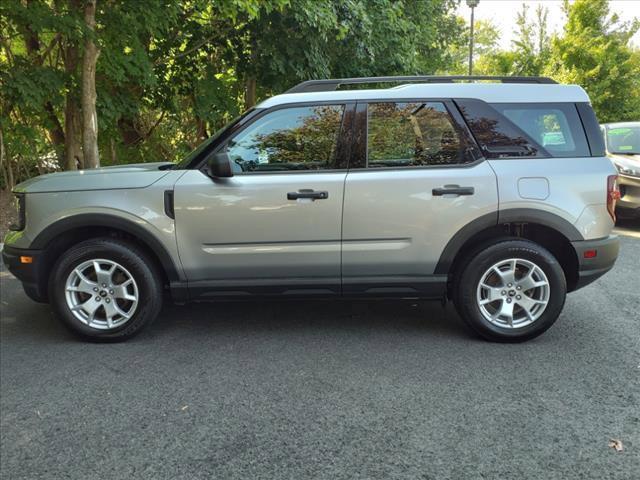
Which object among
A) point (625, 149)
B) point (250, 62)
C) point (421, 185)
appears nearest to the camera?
point (421, 185)

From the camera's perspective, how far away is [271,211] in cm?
391

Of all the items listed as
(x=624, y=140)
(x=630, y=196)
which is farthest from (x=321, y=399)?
(x=624, y=140)

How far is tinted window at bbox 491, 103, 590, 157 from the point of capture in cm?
395

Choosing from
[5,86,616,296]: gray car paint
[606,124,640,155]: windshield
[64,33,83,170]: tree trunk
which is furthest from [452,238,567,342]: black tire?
[64,33,83,170]: tree trunk

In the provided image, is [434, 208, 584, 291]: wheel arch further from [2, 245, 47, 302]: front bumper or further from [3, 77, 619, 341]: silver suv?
[2, 245, 47, 302]: front bumper

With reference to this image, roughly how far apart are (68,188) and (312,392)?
2381mm

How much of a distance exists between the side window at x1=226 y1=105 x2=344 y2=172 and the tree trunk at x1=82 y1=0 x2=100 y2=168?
3.99 metres

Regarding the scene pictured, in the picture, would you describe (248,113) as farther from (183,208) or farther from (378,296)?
(378,296)

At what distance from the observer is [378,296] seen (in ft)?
13.4

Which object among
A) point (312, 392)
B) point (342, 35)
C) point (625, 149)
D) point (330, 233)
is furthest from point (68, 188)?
point (625, 149)

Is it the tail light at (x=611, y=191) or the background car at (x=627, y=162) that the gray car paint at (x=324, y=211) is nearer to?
the tail light at (x=611, y=191)

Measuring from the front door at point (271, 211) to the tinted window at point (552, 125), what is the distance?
131cm

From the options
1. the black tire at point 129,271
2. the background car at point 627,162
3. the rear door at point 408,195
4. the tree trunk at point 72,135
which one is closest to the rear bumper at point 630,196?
the background car at point 627,162

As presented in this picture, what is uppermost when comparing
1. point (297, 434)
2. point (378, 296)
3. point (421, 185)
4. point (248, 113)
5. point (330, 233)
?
point (248, 113)
